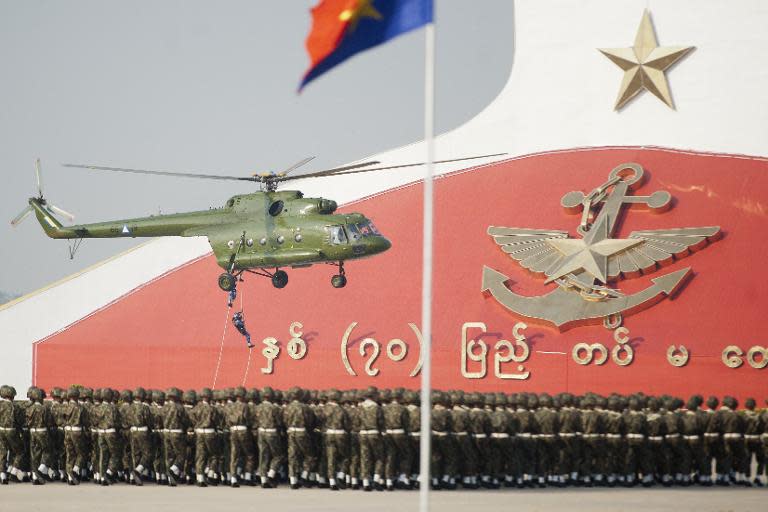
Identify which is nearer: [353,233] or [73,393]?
[73,393]

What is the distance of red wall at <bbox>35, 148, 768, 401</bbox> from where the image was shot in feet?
83.9

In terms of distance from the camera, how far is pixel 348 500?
56.1 feet

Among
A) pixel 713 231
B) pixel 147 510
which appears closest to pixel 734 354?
pixel 713 231

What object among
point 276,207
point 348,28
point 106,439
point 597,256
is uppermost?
point 348,28

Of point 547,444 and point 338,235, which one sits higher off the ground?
point 338,235

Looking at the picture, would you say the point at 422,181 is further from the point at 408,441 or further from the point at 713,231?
the point at 408,441

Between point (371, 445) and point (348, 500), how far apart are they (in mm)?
1261

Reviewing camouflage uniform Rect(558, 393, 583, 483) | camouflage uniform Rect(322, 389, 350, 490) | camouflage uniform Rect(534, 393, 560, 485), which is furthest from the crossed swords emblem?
camouflage uniform Rect(322, 389, 350, 490)

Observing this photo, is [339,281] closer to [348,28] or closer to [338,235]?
[338,235]

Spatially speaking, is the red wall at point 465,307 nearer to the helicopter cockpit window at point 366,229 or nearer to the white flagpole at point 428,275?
the helicopter cockpit window at point 366,229

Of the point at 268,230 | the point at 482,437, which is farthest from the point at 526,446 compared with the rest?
the point at 268,230

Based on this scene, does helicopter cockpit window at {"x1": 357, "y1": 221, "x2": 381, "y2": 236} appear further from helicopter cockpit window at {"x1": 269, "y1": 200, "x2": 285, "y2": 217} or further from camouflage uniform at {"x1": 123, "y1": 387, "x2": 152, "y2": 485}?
camouflage uniform at {"x1": 123, "y1": 387, "x2": 152, "y2": 485}

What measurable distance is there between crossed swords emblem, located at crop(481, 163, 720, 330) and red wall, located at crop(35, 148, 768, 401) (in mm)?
181

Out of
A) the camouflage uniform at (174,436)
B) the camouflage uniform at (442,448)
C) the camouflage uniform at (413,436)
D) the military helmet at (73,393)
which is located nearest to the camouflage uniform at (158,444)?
the camouflage uniform at (174,436)
